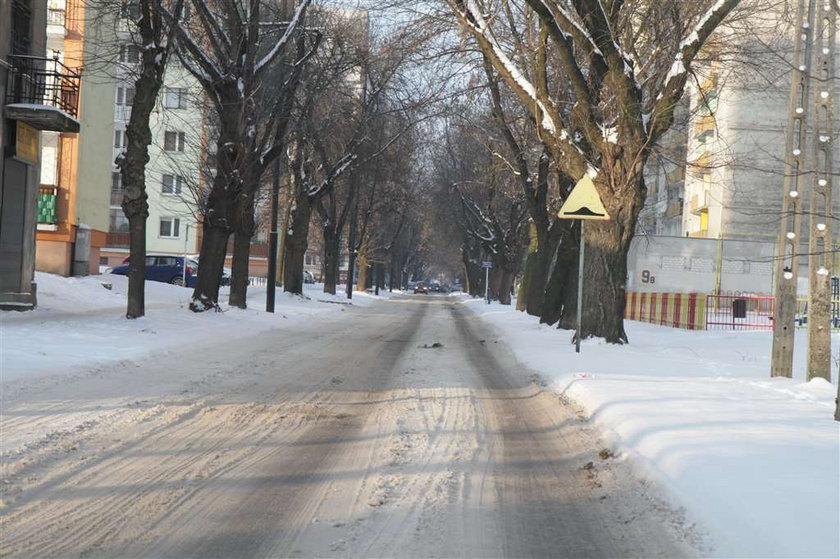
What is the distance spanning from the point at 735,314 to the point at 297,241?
16.9 meters

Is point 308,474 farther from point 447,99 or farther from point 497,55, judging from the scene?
point 447,99

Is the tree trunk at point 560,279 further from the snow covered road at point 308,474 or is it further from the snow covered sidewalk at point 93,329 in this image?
the snow covered road at point 308,474

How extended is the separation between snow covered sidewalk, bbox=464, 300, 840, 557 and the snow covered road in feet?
0.81

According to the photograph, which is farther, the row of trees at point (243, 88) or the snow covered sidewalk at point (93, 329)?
the row of trees at point (243, 88)

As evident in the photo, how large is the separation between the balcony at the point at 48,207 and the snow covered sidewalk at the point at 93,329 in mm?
2454

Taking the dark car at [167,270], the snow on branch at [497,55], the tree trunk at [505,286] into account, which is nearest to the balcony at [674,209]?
the tree trunk at [505,286]

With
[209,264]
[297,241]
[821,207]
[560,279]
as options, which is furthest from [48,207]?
[821,207]

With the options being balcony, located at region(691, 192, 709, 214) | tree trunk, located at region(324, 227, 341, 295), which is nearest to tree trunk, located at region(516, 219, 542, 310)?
tree trunk, located at region(324, 227, 341, 295)

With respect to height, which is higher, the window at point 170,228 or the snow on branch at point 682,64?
the snow on branch at point 682,64

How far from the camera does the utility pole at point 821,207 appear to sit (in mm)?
10859

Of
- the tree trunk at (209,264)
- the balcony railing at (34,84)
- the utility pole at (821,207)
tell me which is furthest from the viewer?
the tree trunk at (209,264)

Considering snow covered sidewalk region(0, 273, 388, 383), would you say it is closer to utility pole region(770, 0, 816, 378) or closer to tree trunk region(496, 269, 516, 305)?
utility pole region(770, 0, 816, 378)

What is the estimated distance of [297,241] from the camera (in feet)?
116

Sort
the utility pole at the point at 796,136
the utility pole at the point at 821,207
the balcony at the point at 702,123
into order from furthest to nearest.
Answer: the balcony at the point at 702,123, the utility pole at the point at 796,136, the utility pole at the point at 821,207
